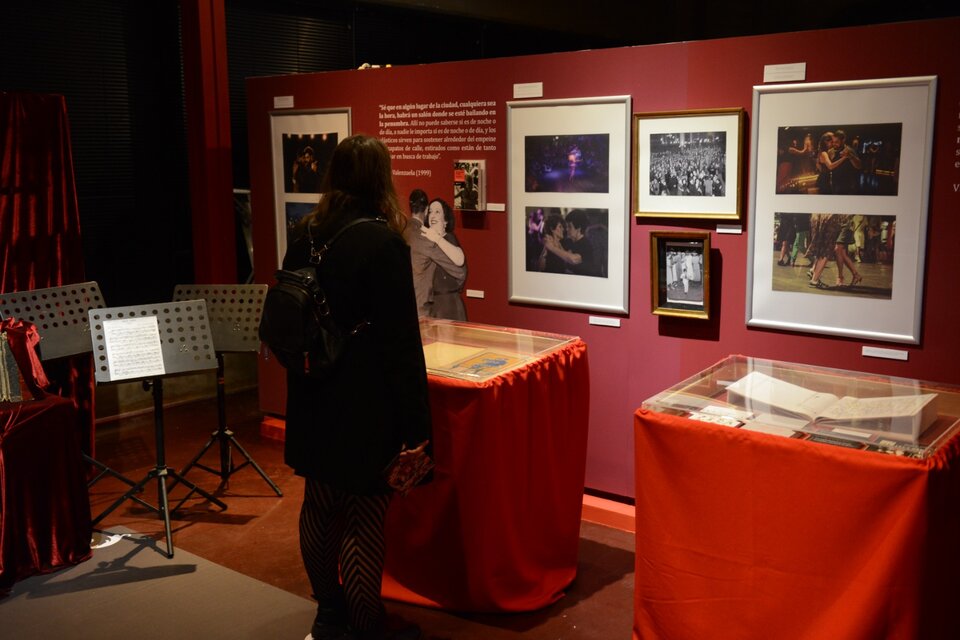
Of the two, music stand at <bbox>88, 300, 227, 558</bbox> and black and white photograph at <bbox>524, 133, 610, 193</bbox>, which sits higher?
black and white photograph at <bbox>524, 133, 610, 193</bbox>

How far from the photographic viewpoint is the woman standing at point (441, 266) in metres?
4.98

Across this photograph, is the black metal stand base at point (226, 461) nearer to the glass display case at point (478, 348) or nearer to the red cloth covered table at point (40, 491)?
the red cloth covered table at point (40, 491)

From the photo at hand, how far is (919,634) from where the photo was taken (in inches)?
92.8

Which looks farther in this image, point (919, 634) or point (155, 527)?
→ point (155, 527)

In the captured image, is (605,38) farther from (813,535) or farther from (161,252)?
(813,535)

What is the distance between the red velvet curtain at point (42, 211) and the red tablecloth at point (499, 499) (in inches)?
95.2

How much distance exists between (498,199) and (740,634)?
106 inches

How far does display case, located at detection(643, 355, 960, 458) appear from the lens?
8.21ft

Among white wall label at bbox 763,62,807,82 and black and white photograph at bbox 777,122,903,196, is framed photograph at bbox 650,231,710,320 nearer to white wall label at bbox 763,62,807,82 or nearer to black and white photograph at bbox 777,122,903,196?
black and white photograph at bbox 777,122,903,196

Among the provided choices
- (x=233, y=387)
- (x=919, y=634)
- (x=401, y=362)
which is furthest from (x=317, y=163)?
(x=919, y=634)

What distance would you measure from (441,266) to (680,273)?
1.41m

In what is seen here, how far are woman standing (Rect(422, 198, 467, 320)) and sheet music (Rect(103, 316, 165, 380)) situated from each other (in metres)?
1.52

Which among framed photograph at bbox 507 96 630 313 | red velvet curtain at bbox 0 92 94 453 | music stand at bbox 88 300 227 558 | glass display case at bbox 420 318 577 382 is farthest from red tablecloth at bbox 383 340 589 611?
red velvet curtain at bbox 0 92 94 453

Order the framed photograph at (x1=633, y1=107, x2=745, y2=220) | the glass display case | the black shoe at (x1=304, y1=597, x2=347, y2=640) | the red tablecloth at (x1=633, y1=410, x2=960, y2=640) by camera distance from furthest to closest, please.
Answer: the framed photograph at (x1=633, y1=107, x2=745, y2=220), the glass display case, the black shoe at (x1=304, y1=597, x2=347, y2=640), the red tablecloth at (x1=633, y1=410, x2=960, y2=640)
